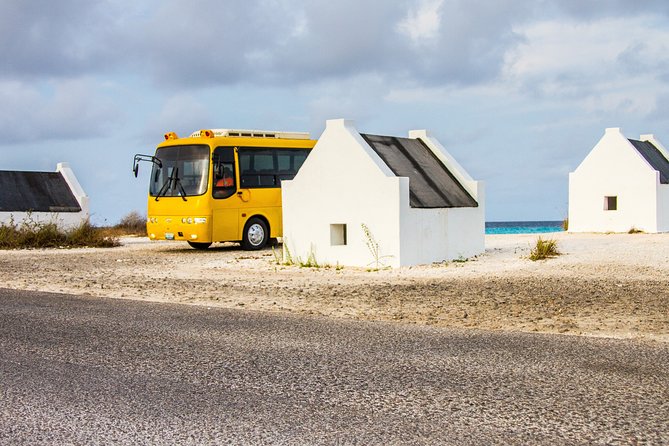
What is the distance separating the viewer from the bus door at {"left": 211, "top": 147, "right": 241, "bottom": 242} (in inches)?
937

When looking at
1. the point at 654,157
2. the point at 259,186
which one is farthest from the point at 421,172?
the point at 654,157

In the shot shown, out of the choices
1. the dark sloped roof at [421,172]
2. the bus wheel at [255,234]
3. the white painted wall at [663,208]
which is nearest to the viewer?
the dark sloped roof at [421,172]

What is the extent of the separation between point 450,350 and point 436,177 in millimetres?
12924

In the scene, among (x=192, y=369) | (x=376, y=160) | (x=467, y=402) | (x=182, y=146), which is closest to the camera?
(x=467, y=402)

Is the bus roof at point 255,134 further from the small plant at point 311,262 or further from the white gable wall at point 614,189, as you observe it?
the white gable wall at point 614,189

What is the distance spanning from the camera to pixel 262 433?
5492 millimetres

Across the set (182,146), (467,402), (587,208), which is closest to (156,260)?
(182,146)

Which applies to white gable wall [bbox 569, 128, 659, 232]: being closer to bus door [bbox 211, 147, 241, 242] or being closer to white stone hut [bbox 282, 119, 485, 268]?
white stone hut [bbox 282, 119, 485, 268]

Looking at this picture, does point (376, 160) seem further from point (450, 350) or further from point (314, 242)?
point (450, 350)

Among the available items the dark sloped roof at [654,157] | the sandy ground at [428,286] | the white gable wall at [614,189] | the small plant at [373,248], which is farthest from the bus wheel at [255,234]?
the dark sloped roof at [654,157]

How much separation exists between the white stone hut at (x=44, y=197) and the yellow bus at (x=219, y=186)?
14.0 meters

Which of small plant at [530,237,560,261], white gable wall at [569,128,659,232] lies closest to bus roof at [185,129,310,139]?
small plant at [530,237,560,261]

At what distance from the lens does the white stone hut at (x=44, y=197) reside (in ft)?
123

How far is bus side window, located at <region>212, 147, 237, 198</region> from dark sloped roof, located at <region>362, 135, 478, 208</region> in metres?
5.26
